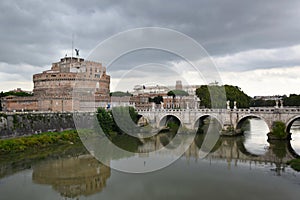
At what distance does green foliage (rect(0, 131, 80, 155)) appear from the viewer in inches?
602

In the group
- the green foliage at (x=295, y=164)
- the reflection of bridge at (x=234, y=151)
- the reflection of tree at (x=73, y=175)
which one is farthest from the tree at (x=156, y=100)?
the green foliage at (x=295, y=164)

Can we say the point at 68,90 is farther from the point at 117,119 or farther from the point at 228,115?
the point at 228,115

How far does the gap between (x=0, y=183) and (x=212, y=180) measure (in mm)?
7285

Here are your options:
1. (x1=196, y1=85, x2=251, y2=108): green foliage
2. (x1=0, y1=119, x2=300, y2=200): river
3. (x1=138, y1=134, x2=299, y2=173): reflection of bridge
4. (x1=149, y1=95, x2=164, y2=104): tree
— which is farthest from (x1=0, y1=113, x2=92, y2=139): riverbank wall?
(x1=149, y1=95, x2=164, y2=104): tree

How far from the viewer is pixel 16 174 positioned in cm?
1157

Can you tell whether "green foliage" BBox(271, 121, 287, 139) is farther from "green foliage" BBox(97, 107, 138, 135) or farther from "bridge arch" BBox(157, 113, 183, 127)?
"green foliage" BBox(97, 107, 138, 135)

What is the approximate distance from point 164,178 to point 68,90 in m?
21.4

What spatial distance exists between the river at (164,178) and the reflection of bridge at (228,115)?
11.3 ft

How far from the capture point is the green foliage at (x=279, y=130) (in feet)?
58.3

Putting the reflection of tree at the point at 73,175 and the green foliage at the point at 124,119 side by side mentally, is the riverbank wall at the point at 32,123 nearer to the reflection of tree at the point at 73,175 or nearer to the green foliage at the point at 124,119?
the green foliage at the point at 124,119

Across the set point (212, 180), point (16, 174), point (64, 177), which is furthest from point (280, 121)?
point (16, 174)

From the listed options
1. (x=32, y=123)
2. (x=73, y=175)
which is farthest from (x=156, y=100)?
(x=73, y=175)

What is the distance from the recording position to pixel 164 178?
422 inches

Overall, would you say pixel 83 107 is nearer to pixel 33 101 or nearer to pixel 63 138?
pixel 33 101
